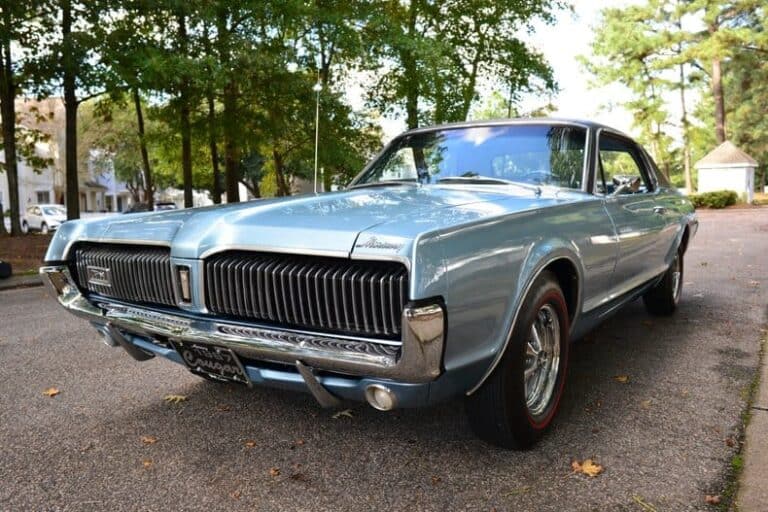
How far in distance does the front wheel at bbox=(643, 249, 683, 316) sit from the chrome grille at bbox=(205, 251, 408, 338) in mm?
3765

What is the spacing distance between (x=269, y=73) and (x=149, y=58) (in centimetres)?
257

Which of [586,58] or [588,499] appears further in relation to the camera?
[586,58]

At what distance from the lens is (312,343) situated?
7.97ft

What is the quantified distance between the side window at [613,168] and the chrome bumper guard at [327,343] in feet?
6.91

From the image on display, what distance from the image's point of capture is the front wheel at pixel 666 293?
17.9 ft

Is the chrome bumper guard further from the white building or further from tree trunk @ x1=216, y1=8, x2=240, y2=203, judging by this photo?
the white building

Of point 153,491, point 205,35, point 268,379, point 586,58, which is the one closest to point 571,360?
point 268,379

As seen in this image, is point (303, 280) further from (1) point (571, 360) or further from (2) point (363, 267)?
(1) point (571, 360)

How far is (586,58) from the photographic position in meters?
38.4

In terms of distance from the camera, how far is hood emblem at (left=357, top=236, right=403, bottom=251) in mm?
2253

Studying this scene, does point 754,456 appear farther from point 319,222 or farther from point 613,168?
point 613,168

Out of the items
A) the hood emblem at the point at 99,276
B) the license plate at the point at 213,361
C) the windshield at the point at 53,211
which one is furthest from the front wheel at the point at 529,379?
the windshield at the point at 53,211

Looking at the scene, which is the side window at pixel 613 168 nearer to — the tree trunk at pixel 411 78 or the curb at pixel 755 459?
the curb at pixel 755 459

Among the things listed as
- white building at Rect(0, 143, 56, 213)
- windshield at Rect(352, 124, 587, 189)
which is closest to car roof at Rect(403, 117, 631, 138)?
windshield at Rect(352, 124, 587, 189)
